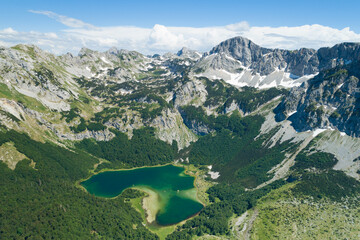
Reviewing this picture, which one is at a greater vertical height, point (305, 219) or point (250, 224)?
point (305, 219)

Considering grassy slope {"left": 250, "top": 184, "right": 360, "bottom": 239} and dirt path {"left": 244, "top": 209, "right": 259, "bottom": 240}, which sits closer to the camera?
grassy slope {"left": 250, "top": 184, "right": 360, "bottom": 239}

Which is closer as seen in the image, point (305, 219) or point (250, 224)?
point (305, 219)

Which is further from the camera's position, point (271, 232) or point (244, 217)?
point (244, 217)

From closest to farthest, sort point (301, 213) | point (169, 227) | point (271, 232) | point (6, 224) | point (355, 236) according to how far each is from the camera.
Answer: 1. point (6, 224)
2. point (355, 236)
3. point (271, 232)
4. point (301, 213)
5. point (169, 227)

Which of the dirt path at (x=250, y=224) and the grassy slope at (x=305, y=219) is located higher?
the grassy slope at (x=305, y=219)

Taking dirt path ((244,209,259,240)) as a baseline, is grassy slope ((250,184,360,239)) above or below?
above

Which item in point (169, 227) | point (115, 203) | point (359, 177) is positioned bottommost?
point (169, 227)

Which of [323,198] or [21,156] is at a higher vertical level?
[21,156]

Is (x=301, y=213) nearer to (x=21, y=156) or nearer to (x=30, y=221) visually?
(x=30, y=221)

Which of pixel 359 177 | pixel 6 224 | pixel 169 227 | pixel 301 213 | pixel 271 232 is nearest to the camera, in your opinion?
pixel 6 224

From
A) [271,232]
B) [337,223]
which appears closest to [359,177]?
[337,223]

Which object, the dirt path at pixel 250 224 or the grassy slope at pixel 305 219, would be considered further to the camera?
the dirt path at pixel 250 224
